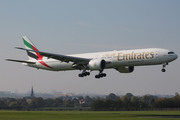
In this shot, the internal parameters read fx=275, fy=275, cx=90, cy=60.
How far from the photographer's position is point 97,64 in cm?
5297

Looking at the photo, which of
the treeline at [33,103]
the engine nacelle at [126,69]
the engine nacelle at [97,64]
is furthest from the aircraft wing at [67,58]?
the treeline at [33,103]

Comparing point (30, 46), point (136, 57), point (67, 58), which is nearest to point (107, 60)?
point (136, 57)

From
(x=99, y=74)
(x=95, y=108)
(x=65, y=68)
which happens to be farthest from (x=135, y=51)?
(x=95, y=108)

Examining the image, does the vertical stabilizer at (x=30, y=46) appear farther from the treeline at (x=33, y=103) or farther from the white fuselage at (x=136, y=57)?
the treeline at (x=33, y=103)

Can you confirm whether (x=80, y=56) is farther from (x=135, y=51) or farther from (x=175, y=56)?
(x=175, y=56)

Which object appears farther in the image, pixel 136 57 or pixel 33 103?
pixel 33 103

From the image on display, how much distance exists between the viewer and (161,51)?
166ft

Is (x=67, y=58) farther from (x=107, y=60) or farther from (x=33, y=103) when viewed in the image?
(x=33, y=103)

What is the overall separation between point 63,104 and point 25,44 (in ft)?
392

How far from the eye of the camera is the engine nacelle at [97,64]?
174 ft

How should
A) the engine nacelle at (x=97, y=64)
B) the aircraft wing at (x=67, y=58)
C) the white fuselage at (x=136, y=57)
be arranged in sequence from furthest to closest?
the aircraft wing at (x=67, y=58)
the engine nacelle at (x=97, y=64)
the white fuselage at (x=136, y=57)

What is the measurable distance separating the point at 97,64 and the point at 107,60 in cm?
250

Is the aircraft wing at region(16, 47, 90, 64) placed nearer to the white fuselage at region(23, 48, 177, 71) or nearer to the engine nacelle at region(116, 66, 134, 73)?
the white fuselage at region(23, 48, 177, 71)

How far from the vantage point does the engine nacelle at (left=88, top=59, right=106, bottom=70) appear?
52.9 m
